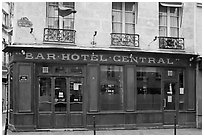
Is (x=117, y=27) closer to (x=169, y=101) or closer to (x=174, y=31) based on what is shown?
(x=174, y=31)

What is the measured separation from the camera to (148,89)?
14023 mm

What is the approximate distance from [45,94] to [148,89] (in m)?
4.05

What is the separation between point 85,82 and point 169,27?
426 cm

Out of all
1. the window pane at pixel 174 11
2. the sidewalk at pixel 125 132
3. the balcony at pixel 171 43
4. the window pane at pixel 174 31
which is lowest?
the sidewalk at pixel 125 132

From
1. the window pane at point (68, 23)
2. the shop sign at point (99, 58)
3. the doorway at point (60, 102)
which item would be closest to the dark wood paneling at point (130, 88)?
the shop sign at point (99, 58)

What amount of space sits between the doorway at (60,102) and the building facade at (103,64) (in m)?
0.04

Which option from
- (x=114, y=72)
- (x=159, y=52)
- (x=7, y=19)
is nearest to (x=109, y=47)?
(x=114, y=72)

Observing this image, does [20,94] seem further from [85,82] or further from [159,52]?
[159,52]

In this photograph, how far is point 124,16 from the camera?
14109 millimetres

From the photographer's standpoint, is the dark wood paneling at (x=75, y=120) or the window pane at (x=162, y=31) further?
the window pane at (x=162, y=31)

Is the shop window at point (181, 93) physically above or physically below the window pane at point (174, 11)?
below

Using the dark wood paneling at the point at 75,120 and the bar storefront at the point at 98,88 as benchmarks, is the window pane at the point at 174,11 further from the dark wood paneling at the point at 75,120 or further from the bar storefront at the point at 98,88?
the dark wood paneling at the point at 75,120

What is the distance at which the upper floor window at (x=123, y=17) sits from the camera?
1398cm

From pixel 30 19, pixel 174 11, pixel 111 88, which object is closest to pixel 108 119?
pixel 111 88
